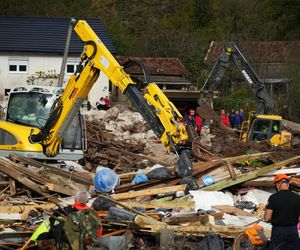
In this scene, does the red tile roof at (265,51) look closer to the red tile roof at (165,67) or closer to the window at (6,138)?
the red tile roof at (165,67)

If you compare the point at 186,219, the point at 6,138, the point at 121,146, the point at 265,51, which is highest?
the point at 265,51

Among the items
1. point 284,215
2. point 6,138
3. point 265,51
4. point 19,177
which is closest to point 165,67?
point 265,51

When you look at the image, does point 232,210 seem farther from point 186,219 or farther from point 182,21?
point 182,21

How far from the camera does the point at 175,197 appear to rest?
1470cm

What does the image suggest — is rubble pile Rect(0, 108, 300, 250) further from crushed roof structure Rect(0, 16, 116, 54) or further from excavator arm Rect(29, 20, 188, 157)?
crushed roof structure Rect(0, 16, 116, 54)

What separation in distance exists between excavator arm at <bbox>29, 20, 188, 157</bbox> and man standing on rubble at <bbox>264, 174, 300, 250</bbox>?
4.55m

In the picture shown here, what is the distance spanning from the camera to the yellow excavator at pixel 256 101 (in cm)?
2853

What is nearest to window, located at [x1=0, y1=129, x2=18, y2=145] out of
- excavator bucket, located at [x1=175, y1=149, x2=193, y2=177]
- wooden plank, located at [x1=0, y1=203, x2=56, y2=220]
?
excavator bucket, located at [x1=175, y1=149, x2=193, y2=177]

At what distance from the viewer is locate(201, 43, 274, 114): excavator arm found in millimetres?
31203

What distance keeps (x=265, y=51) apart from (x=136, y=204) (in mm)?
45801

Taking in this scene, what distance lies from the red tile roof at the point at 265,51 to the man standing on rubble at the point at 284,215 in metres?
43.3

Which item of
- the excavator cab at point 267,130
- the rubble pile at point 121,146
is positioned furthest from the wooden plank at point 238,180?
the excavator cab at point 267,130

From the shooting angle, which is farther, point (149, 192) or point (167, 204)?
point (149, 192)

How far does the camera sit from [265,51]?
58.1 metres
